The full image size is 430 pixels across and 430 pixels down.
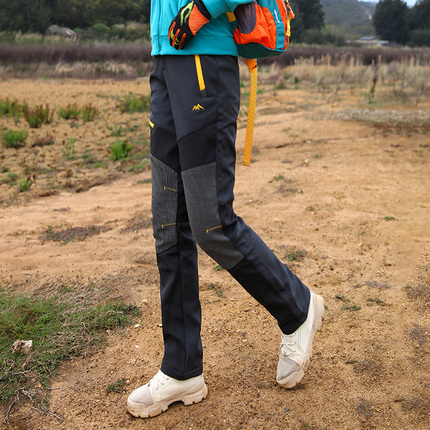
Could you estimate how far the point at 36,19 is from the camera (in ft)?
104

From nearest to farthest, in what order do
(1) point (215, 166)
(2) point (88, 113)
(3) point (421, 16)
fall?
1. (1) point (215, 166)
2. (2) point (88, 113)
3. (3) point (421, 16)

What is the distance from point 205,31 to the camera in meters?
1.66

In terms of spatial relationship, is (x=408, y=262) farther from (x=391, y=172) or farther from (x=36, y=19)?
(x=36, y=19)

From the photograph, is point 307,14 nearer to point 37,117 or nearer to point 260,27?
point 37,117

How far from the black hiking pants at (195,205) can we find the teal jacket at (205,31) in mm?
26

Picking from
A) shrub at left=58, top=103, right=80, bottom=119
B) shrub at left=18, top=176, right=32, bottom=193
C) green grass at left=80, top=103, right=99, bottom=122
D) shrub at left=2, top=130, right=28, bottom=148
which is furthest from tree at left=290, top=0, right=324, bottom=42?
shrub at left=18, top=176, right=32, bottom=193

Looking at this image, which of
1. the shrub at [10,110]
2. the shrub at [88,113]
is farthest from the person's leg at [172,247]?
the shrub at [10,110]

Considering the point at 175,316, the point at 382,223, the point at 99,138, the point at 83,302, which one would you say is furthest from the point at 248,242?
the point at 99,138

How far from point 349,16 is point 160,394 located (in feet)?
360

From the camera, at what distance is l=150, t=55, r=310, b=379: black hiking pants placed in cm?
167

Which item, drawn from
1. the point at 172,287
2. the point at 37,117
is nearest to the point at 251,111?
the point at 172,287

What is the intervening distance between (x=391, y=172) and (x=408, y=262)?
6.62 feet

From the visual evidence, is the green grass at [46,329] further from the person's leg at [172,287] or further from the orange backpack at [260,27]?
the orange backpack at [260,27]

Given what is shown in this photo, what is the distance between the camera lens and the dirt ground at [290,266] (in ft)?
6.37
